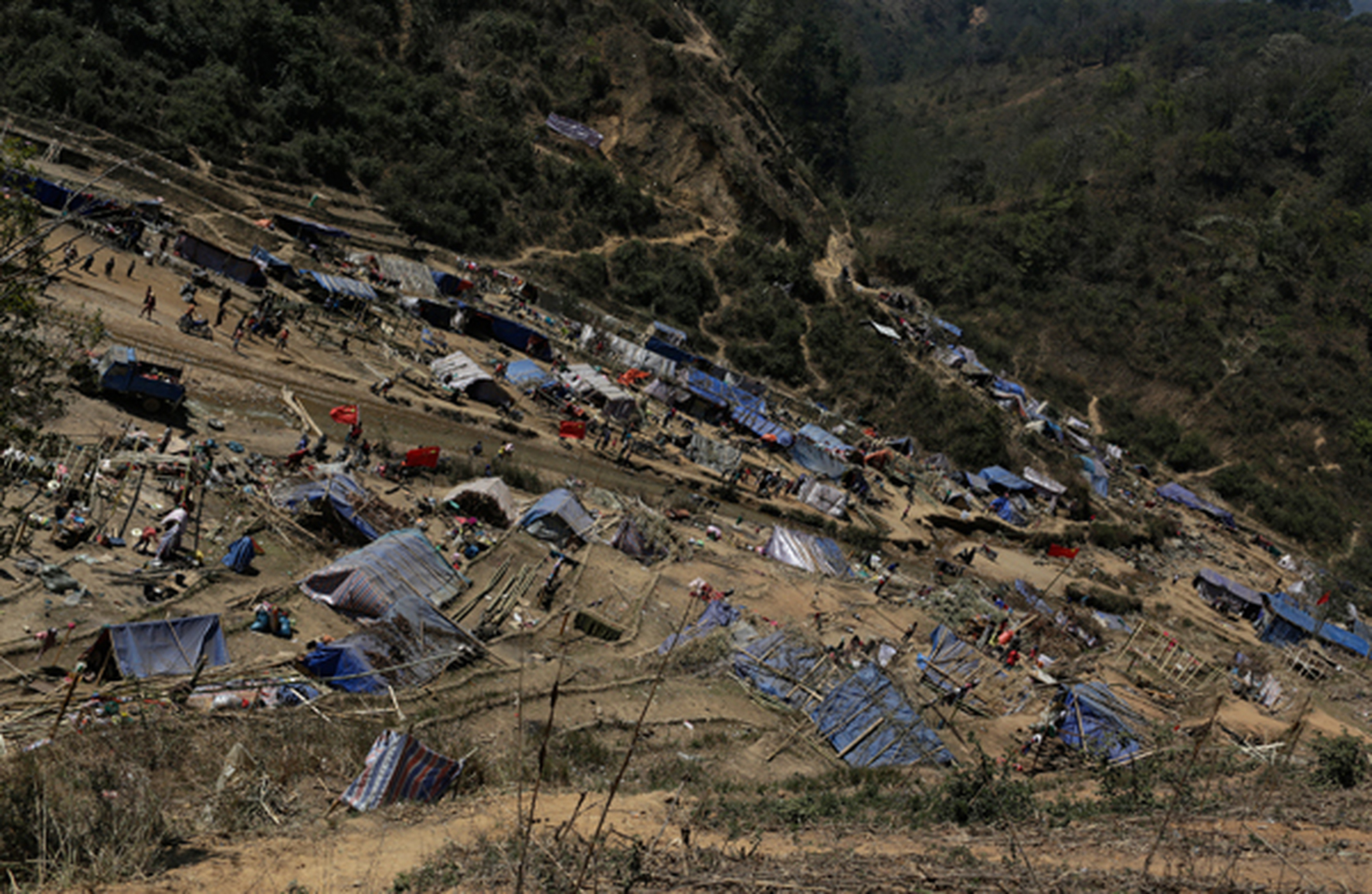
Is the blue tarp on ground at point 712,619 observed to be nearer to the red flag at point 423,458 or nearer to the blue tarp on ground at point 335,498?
the blue tarp on ground at point 335,498

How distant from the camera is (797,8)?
9100 centimetres

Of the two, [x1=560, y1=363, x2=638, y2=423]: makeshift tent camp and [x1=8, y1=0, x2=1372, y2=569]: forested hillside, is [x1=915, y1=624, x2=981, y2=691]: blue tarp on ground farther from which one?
[x1=8, y1=0, x2=1372, y2=569]: forested hillside

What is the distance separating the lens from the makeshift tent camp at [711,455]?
30.3 meters

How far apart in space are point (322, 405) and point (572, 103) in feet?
106

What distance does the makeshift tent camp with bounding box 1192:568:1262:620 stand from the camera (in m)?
32.3

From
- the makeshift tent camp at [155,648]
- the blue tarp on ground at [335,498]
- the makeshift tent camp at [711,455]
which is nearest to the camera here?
the makeshift tent camp at [155,648]

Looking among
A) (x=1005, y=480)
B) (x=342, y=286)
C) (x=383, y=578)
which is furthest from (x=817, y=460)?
(x=383, y=578)

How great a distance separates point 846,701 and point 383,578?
9.34m

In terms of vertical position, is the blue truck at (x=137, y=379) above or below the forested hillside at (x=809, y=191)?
below

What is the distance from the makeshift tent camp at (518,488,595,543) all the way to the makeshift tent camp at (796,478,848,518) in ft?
41.6

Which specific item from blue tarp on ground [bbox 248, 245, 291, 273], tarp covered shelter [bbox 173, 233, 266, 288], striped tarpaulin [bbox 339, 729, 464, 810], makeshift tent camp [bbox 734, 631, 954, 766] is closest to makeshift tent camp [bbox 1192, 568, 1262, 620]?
makeshift tent camp [bbox 734, 631, 954, 766]

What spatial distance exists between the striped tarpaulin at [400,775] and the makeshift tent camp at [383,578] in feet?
18.1

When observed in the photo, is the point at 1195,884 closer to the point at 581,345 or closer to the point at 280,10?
the point at 581,345

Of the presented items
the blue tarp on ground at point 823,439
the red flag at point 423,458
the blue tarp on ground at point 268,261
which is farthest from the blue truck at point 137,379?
the blue tarp on ground at point 823,439
